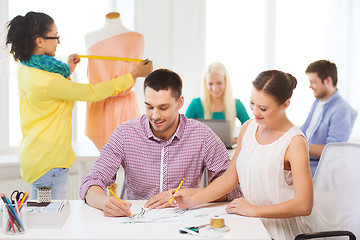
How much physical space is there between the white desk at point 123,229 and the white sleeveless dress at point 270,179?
23 centimetres

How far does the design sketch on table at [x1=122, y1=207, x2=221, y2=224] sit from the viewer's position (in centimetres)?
173

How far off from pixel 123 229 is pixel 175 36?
10.6ft

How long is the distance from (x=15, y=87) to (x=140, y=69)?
1875mm

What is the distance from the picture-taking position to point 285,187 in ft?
6.40

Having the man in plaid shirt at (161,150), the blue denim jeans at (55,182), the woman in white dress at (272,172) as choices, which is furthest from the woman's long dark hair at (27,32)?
the woman in white dress at (272,172)

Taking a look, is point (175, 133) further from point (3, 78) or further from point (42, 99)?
point (3, 78)

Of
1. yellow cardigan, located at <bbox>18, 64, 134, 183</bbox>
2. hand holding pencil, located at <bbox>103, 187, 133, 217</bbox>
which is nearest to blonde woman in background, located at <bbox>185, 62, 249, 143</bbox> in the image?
yellow cardigan, located at <bbox>18, 64, 134, 183</bbox>

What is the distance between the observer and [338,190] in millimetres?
2086

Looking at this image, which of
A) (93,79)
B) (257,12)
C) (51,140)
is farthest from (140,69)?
(257,12)

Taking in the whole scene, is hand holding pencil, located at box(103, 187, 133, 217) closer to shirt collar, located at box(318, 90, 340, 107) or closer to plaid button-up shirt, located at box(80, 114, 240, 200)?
plaid button-up shirt, located at box(80, 114, 240, 200)

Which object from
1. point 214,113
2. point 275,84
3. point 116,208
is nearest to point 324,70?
point 214,113

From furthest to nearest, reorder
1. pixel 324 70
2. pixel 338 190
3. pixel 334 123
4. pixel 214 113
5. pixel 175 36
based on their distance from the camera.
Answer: pixel 175 36 < pixel 214 113 < pixel 324 70 < pixel 334 123 < pixel 338 190

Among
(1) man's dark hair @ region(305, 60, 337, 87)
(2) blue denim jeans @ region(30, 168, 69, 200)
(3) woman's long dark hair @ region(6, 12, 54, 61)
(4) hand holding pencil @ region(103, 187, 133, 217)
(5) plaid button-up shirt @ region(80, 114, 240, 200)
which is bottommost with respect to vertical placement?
(2) blue denim jeans @ region(30, 168, 69, 200)

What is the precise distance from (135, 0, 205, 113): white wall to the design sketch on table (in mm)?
2710
